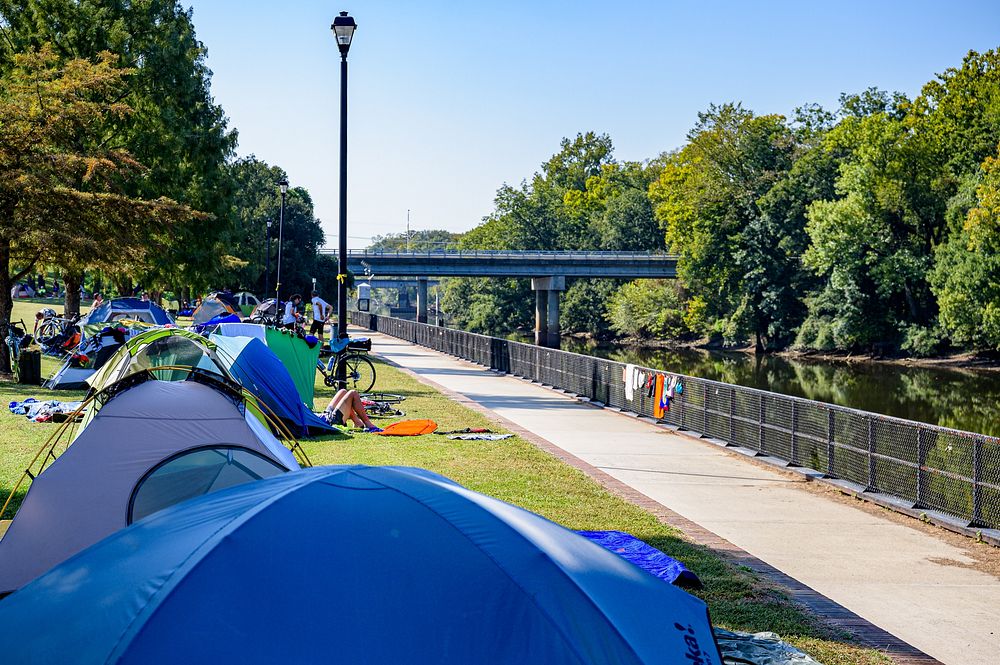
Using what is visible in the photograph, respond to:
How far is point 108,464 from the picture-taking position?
27.6ft

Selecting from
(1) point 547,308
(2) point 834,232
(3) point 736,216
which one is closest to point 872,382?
(2) point 834,232

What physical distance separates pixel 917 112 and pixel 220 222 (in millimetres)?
39879

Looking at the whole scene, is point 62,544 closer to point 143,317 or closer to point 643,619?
point 643,619

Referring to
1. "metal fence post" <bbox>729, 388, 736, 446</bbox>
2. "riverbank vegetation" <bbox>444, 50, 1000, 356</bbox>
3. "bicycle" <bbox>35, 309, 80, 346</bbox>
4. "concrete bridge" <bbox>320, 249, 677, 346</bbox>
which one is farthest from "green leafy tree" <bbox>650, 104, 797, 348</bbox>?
"metal fence post" <bbox>729, 388, 736, 446</bbox>

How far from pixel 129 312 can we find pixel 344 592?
30205mm

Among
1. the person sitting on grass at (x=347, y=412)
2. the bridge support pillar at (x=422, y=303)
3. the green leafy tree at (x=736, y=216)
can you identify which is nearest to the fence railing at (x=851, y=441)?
the person sitting on grass at (x=347, y=412)

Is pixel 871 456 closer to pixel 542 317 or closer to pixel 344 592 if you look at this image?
pixel 344 592

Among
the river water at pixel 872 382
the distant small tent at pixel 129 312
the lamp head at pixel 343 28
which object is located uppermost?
the lamp head at pixel 343 28

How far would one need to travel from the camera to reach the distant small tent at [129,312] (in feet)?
106

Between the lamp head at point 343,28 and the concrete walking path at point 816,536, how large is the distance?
25.7 ft

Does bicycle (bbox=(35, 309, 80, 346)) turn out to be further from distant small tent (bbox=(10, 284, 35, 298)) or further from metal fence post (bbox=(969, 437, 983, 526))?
distant small tent (bbox=(10, 284, 35, 298))

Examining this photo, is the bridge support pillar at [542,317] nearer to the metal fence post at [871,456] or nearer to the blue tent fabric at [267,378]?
the blue tent fabric at [267,378]

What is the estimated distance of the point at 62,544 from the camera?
8.11 m

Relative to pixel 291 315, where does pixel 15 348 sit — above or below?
below
